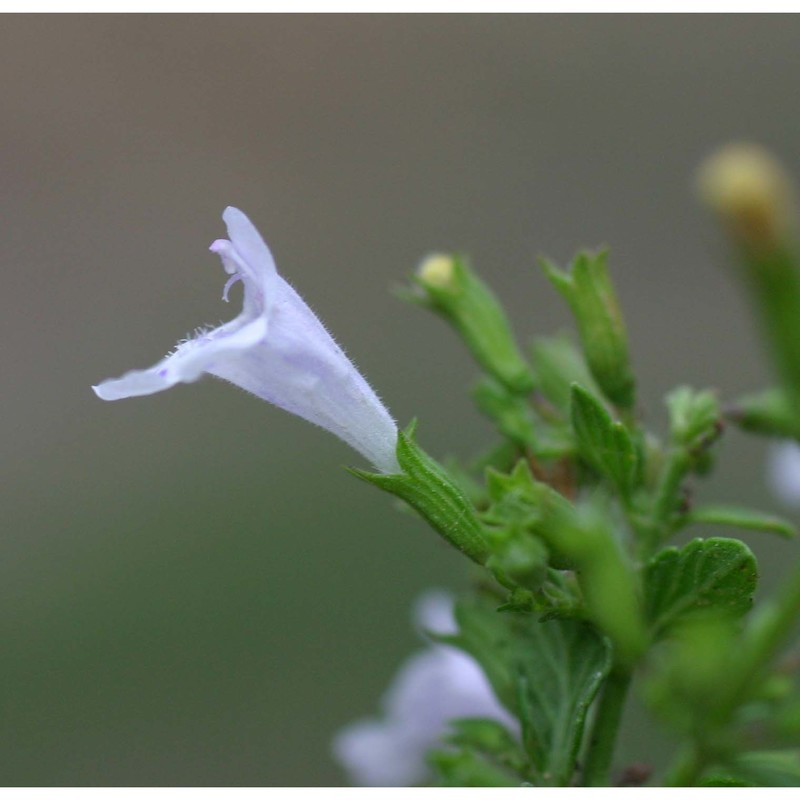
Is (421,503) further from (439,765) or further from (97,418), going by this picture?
(97,418)

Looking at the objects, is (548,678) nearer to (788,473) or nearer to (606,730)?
(606,730)

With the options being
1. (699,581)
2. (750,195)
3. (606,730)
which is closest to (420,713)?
(606,730)

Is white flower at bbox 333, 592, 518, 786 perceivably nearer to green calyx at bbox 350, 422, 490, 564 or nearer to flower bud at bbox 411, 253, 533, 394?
flower bud at bbox 411, 253, 533, 394

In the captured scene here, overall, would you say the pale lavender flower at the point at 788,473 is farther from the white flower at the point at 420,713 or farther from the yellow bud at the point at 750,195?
the yellow bud at the point at 750,195

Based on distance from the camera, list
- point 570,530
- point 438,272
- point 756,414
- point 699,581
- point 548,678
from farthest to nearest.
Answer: point 438,272, point 756,414, point 548,678, point 699,581, point 570,530

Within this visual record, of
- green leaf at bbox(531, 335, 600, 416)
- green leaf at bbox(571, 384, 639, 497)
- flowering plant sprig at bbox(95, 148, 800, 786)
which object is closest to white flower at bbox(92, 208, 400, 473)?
flowering plant sprig at bbox(95, 148, 800, 786)

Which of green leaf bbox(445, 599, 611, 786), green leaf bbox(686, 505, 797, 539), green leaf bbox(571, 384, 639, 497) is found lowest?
green leaf bbox(445, 599, 611, 786)

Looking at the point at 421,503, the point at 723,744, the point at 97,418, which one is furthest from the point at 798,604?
the point at 97,418

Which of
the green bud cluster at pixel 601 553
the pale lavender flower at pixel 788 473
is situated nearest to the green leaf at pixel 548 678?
the green bud cluster at pixel 601 553
